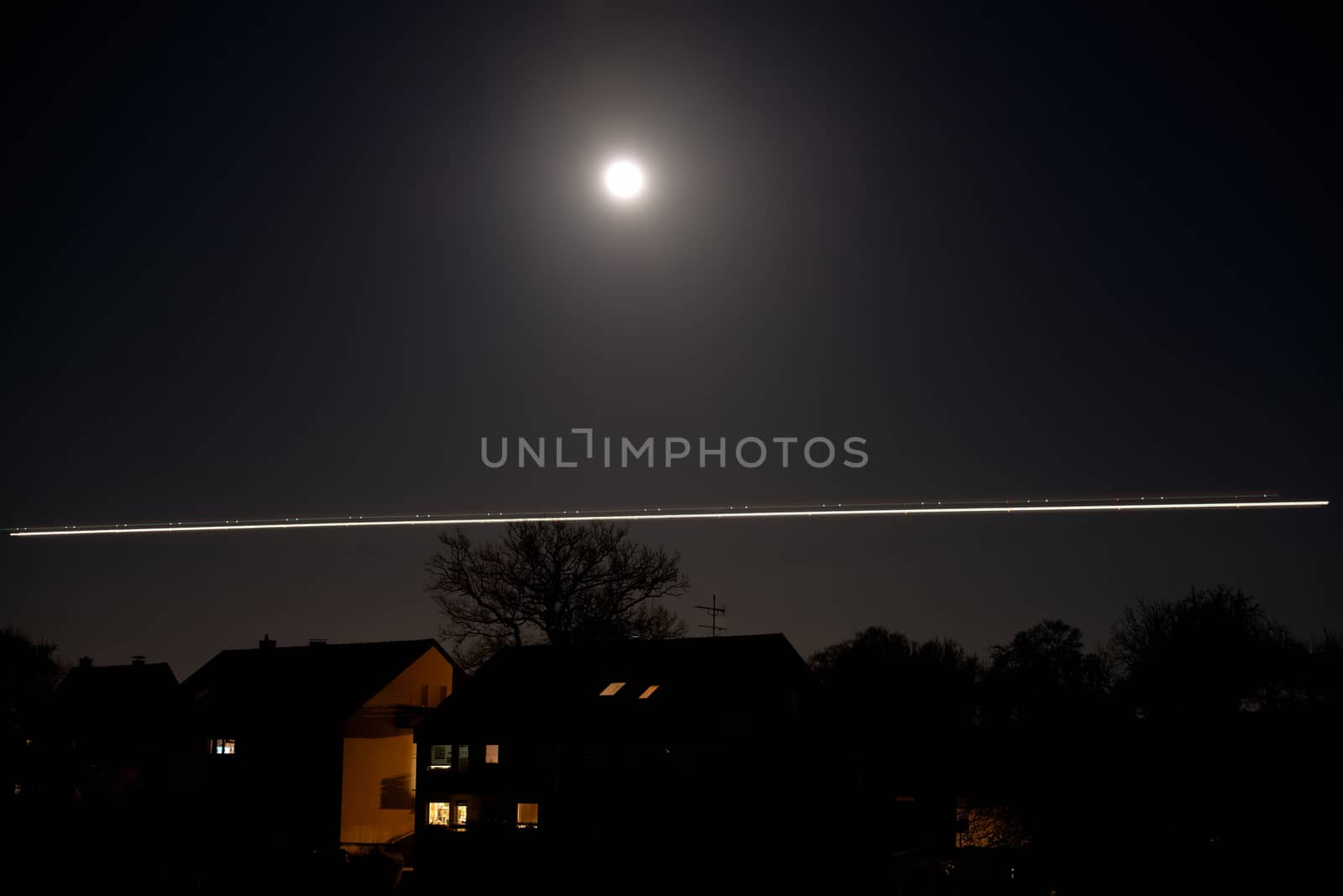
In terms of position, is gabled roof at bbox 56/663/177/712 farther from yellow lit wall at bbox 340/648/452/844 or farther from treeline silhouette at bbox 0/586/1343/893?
yellow lit wall at bbox 340/648/452/844

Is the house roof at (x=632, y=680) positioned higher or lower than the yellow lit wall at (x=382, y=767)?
higher

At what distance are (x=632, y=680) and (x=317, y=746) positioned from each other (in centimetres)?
1149

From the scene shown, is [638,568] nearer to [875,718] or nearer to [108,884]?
[875,718]

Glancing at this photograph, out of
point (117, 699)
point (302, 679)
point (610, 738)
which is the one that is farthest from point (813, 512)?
point (117, 699)

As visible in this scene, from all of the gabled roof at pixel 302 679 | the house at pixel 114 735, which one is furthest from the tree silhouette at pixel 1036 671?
the house at pixel 114 735

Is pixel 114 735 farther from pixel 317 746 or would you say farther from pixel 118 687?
pixel 317 746

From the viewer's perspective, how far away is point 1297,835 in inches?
1093

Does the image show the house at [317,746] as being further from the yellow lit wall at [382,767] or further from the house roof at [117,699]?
the house roof at [117,699]

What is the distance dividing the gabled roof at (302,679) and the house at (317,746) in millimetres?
54

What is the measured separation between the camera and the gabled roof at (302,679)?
41531 mm

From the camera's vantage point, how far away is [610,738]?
35.0 metres

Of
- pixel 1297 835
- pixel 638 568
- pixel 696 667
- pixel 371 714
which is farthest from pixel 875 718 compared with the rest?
pixel 1297 835

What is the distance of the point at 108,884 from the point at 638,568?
21.8 m

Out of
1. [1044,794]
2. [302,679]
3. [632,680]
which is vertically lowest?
[1044,794]
